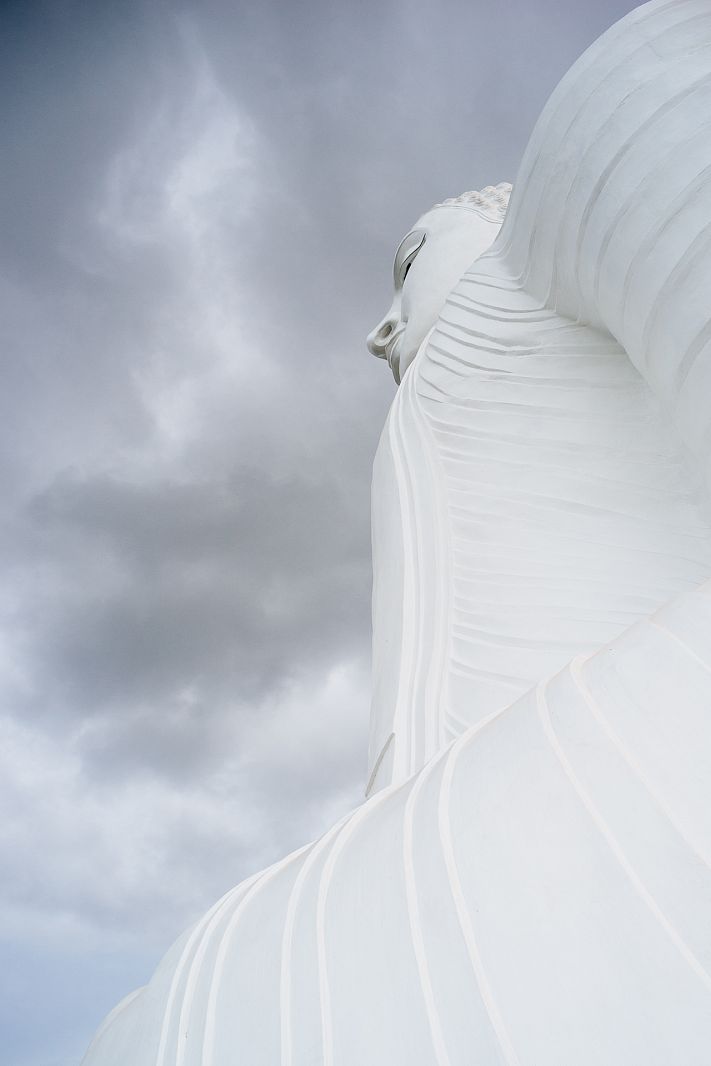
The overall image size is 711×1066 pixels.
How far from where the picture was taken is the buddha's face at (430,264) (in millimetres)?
3594

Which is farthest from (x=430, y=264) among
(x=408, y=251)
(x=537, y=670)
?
(x=537, y=670)

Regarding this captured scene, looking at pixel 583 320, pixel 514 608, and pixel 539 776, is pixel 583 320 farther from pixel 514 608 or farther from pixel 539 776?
pixel 539 776

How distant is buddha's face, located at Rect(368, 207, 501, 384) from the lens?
3.59 metres

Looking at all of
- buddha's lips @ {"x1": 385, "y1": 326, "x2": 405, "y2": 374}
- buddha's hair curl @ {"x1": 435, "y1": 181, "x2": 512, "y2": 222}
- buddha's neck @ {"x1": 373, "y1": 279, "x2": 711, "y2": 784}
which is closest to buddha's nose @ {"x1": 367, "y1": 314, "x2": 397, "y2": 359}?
buddha's lips @ {"x1": 385, "y1": 326, "x2": 405, "y2": 374}

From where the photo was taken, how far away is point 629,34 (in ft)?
6.49

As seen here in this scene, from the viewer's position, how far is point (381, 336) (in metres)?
4.11

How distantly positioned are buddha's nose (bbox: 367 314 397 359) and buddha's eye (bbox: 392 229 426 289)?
20 cm

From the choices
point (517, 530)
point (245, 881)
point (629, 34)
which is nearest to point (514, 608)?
point (517, 530)

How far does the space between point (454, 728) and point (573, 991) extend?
124 cm

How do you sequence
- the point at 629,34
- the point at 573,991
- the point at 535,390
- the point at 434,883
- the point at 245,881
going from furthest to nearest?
the point at 535,390 → the point at 629,34 → the point at 245,881 → the point at 434,883 → the point at 573,991

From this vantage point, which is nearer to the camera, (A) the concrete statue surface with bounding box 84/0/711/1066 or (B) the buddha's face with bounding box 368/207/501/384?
(A) the concrete statue surface with bounding box 84/0/711/1066

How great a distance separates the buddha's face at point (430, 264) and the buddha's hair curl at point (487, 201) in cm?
5

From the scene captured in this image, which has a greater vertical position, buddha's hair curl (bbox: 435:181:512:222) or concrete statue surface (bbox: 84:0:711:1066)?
buddha's hair curl (bbox: 435:181:512:222)

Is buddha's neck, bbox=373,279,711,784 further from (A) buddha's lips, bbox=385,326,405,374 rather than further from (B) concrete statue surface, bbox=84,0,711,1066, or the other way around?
(A) buddha's lips, bbox=385,326,405,374
